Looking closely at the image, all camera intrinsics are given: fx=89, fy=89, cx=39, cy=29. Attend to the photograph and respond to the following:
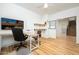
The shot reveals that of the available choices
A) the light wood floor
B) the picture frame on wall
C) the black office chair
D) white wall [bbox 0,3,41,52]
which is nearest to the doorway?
the light wood floor

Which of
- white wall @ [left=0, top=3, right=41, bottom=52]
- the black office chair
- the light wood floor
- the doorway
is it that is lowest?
the light wood floor

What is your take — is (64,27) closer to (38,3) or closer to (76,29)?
(76,29)

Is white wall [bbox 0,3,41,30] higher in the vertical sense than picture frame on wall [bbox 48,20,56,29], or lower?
higher

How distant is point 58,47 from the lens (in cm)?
165

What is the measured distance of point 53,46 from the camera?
5.35 feet

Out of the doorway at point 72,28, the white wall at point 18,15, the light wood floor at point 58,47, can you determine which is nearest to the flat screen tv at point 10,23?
the white wall at point 18,15

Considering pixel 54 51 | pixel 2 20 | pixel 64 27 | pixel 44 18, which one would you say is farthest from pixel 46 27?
pixel 2 20

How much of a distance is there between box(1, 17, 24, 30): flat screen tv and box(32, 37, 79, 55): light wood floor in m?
0.50

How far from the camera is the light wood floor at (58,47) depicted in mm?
1571

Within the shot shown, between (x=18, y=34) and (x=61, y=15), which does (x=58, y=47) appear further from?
(x=18, y=34)

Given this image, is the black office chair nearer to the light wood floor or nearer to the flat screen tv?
the flat screen tv

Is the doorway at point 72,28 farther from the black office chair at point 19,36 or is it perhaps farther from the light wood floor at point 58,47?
the black office chair at point 19,36

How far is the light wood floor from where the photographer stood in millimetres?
1571

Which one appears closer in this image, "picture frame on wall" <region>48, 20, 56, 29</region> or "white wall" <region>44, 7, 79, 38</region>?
"white wall" <region>44, 7, 79, 38</region>
